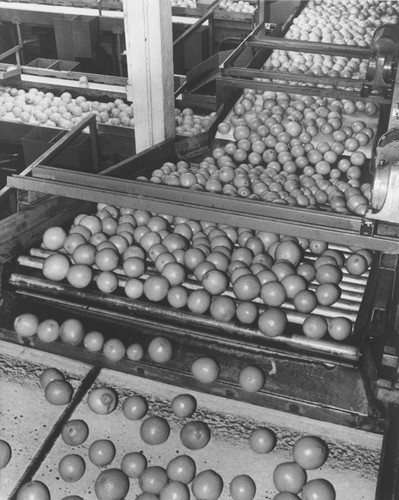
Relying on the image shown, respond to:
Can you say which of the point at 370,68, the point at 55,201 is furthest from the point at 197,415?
the point at 370,68

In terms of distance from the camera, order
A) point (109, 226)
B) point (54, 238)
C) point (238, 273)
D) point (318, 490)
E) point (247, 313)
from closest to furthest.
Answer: point (318, 490), point (247, 313), point (238, 273), point (54, 238), point (109, 226)

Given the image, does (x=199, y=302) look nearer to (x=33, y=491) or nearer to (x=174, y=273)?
(x=174, y=273)

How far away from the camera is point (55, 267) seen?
10.1ft

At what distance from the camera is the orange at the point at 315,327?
2.68 metres

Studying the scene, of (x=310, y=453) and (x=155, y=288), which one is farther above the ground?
(x=155, y=288)

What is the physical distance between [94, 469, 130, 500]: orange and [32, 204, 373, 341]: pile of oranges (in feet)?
2.71

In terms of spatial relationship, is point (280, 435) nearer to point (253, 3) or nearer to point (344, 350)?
point (344, 350)

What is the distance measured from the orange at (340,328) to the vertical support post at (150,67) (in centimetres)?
A: 269

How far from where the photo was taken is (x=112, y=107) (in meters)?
6.42

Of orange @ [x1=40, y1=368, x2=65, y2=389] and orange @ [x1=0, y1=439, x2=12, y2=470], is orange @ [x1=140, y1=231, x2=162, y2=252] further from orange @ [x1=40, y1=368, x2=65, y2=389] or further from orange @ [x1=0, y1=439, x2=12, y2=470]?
orange @ [x1=0, y1=439, x2=12, y2=470]

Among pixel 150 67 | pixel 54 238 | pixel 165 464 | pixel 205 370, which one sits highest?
pixel 150 67

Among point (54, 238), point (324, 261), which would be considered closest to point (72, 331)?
point (54, 238)

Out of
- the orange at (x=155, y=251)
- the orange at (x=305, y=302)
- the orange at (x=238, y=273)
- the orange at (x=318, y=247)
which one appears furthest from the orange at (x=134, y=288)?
the orange at (x=318, y=247)

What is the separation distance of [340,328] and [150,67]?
2846 mm
